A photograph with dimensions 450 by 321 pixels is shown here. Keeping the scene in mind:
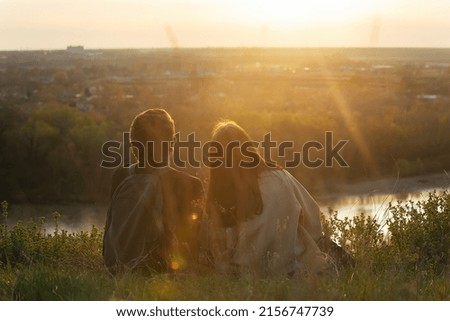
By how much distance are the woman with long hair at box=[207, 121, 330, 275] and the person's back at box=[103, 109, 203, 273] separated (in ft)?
0.58

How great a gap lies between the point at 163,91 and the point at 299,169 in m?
21.7

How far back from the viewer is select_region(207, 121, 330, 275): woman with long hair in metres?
3.67

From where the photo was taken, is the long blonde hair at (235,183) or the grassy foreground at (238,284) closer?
the grassy foreground at (238,284)

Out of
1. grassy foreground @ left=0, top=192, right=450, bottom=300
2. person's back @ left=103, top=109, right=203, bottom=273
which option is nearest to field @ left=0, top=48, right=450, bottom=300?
grassy foreground @ left=0, top=192, right=450, bottom=300

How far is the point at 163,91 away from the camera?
4284 centimetres

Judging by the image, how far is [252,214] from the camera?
147 inches

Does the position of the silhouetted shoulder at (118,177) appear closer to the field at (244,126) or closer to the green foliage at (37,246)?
the field at (244,126)

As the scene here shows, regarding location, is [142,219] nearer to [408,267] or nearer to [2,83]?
[408,267]

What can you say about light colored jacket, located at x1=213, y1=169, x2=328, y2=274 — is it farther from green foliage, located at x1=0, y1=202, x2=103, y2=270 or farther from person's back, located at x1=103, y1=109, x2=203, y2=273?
green foliage, located at x1=0, y1=202, x2=103, y2=270

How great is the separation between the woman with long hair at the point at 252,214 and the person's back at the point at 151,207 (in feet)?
0.58

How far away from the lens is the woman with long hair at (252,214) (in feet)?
12.0

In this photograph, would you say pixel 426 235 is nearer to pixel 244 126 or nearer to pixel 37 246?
pixel 37 246

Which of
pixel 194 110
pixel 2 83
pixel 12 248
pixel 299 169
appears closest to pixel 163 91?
pixel 2 83

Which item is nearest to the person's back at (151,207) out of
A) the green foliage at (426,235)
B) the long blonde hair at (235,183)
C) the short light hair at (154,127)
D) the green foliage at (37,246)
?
the short light hair at (154,127)
